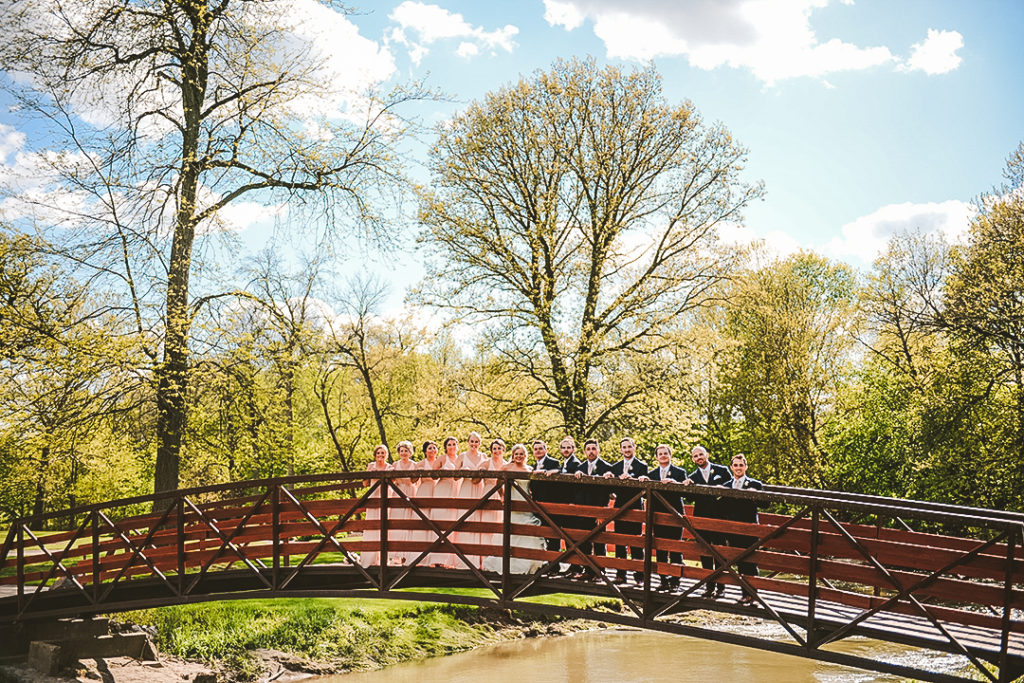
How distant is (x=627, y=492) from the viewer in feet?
33.0

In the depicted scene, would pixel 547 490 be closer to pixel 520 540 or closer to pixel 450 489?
pixel 520 540

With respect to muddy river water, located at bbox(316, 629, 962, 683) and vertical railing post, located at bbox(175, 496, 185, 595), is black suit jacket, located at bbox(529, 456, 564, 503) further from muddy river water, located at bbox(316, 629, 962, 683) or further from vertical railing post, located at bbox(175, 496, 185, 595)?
muddy river water, located at bbox(316, 629, 962, 683)

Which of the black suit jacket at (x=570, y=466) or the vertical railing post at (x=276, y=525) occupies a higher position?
the black suit jacket at (x=570, y=466)

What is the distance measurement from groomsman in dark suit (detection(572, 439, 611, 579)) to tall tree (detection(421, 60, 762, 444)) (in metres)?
9.61

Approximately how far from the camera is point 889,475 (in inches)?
1007

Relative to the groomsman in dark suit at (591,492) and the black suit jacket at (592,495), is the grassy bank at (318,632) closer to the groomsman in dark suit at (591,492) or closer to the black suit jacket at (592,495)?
the groomsman in dark suit at (591,492)

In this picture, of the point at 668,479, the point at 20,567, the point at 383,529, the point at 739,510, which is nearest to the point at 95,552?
the point at 20,567

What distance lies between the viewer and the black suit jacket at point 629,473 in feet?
33.0

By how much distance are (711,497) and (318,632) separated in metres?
10.4

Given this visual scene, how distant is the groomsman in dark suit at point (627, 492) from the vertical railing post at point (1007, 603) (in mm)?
3757

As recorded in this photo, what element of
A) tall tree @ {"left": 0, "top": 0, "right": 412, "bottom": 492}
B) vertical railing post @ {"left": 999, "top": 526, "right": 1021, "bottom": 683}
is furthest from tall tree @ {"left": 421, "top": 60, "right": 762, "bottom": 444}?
vertical railing post @ {"left": 999, "top": 526, "right": 1021, "bottom": 683}

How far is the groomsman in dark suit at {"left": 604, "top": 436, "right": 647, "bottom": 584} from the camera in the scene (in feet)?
33.0

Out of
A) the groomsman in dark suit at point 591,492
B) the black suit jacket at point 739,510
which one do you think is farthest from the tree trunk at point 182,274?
the black suit jacket at point 739,510

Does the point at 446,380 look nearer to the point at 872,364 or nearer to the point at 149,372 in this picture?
the point at 149,372
